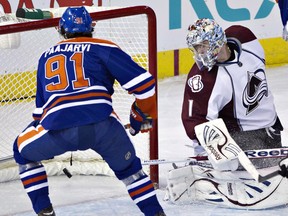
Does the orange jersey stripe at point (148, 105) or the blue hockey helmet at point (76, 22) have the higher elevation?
the blue hockey helmet at point (76, 22)

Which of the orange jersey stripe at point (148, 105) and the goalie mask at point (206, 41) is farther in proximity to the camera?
the goalie mask at point (206, 41)

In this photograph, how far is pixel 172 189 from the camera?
14.6ft

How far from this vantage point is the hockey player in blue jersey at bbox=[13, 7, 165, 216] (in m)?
3.77

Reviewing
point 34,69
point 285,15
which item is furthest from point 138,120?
point 34,69

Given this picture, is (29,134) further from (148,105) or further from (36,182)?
(148,105)

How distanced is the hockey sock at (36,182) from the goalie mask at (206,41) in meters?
0.85

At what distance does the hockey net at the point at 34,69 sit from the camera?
15.0ft

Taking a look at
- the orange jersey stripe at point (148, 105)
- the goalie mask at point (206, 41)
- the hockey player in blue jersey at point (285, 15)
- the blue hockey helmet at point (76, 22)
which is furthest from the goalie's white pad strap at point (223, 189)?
the hockey player in blue jersey at point (285, 15)

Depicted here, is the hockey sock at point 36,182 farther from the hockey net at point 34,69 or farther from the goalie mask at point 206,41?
the goalie mask at point 206,41

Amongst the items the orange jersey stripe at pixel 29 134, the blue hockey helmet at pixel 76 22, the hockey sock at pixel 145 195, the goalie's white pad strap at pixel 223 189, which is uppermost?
the blue hockey helmet at pixel 76 22

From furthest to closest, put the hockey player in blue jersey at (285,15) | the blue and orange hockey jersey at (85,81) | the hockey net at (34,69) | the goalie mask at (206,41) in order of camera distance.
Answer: the hockey player in blue jersey at (285,15) < the hockey net at (34,69) < the goalie mask at (206,41) < the blue and orange hockey jersey at (85,81)

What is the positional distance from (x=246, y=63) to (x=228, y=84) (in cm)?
16

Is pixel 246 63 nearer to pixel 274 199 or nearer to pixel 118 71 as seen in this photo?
pixel 274 199

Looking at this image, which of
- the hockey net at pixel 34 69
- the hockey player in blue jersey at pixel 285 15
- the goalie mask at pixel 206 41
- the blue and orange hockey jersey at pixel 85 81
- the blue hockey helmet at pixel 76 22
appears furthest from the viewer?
the hockey player in blue jersey at pixel 285 15
